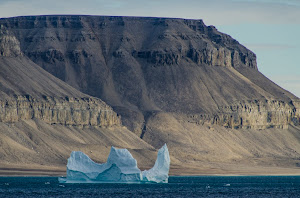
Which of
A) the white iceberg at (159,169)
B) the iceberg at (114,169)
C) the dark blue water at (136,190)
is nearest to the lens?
the dark blue water at (136,190)

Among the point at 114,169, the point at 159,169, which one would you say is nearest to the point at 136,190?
the point at 114,169

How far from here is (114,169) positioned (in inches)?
5049

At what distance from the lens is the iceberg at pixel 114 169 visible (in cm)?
12619

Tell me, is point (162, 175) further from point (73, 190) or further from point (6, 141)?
point (6, 141)

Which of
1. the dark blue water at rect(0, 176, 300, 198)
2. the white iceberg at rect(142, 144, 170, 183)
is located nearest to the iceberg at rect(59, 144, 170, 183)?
the white iceberg at rect(142, 144, 170, 183)

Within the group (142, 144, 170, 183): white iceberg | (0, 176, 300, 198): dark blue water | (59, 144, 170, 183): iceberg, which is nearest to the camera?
(0, 176, 300, 198): dark blue water

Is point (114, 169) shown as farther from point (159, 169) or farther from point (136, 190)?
point (159, 169)

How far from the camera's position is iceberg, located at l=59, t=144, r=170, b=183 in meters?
126

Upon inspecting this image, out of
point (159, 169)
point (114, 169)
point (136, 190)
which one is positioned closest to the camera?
point (114, 169)

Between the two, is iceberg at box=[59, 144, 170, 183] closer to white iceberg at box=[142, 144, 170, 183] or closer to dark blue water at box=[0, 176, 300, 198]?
white iceberg at box=[142, 144, 170, 183]

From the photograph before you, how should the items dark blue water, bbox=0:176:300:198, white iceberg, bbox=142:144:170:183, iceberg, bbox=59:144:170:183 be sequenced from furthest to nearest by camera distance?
white iceberg, bbox=142:144:170:183 < iceberg, bbox=59:144:170:183 < dark blue water, bbox=0:176:300:198

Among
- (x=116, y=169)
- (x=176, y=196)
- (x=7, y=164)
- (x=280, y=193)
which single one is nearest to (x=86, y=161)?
(x=116, y=169)

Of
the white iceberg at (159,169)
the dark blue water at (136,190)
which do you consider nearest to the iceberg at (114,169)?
the white iceberg at (159,169)

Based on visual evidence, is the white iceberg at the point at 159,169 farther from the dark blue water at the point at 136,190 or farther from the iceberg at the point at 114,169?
the dark blue water at the point at 136,190
